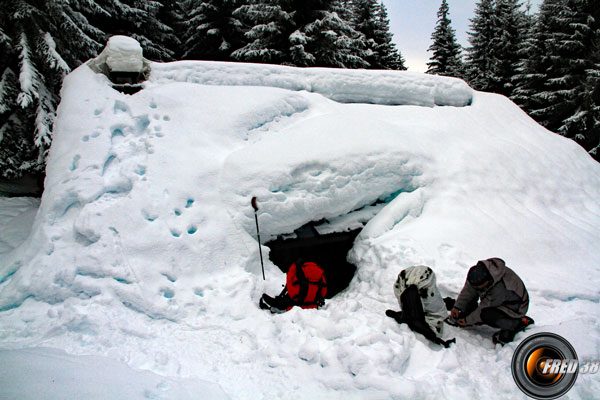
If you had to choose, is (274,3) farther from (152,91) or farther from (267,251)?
(267,251)

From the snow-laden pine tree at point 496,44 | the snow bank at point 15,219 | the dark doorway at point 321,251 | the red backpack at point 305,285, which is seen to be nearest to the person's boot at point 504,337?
the red backpack at point 305,285

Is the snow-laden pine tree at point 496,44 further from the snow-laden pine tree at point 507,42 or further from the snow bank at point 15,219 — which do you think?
the snow bank at point 15,219

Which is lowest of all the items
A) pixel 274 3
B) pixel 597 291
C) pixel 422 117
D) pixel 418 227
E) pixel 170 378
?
pixel 597 291

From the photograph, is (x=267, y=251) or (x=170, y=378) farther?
(x=267, y=251)

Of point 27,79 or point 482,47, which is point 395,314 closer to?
point 27,79

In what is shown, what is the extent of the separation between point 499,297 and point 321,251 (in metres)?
2.84

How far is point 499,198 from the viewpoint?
5.68m

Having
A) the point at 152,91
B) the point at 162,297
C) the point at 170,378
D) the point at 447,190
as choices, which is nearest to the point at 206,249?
the point at 162,297

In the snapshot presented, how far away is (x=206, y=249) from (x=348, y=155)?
Answer: 2.99 meters

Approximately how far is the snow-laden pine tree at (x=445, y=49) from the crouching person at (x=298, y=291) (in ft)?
88.5

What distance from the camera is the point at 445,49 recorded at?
24891 millimetres

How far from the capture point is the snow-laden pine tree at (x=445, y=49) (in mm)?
24562

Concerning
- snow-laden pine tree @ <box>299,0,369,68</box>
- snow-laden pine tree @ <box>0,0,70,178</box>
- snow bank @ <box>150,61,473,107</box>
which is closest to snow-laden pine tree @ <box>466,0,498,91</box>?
snow-laden pine tree @ <box>299,0,369,68</box>

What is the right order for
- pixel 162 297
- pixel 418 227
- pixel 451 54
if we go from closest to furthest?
pixel 162 297, pixel 418 227, pixel 451 54
